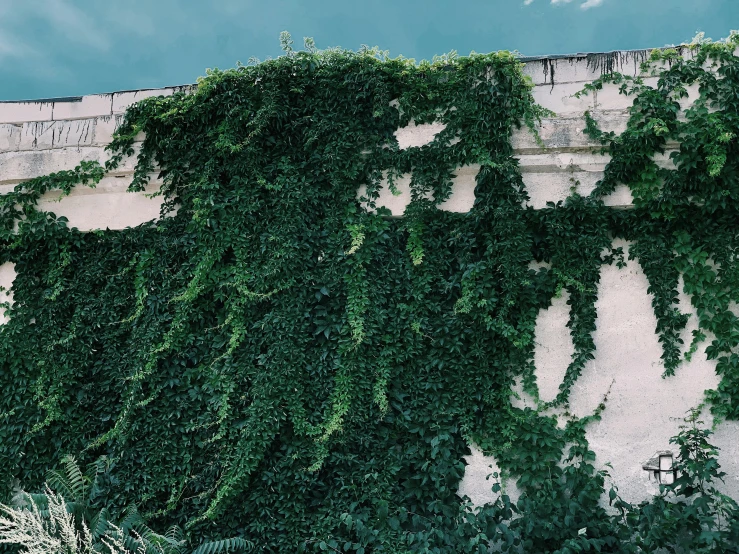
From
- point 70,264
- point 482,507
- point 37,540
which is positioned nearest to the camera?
point 37,540

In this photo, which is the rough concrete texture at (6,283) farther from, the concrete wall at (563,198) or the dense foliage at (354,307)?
the dense foliage at (354,307)

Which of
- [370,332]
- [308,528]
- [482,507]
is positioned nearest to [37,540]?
[308,528]

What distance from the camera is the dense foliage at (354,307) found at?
17.7ft

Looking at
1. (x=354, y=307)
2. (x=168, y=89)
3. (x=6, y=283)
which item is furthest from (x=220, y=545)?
(x=168, y=89)

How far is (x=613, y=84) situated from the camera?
5.86m

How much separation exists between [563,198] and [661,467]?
2278 mm

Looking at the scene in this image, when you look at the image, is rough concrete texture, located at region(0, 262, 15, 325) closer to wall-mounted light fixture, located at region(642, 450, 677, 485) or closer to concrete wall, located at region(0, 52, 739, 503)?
concrete wall, located at region(0, 52, 739, 503)

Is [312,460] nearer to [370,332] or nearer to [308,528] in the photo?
[308,528]

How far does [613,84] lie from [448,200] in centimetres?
172

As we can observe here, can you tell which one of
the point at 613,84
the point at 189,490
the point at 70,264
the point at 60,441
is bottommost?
the point at 189,490

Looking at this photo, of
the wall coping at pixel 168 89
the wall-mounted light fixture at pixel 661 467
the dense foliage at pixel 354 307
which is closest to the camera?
the wall-mounted light fixture at pixel 661 467

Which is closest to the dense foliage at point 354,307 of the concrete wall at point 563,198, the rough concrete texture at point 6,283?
the concrete wall at point 563,198

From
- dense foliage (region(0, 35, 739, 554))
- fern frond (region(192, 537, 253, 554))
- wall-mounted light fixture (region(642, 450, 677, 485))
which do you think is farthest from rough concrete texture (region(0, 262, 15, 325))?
wall-mounted light fixture (region(642, 450, 677, 485))

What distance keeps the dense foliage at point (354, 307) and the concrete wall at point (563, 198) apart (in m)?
0.13
